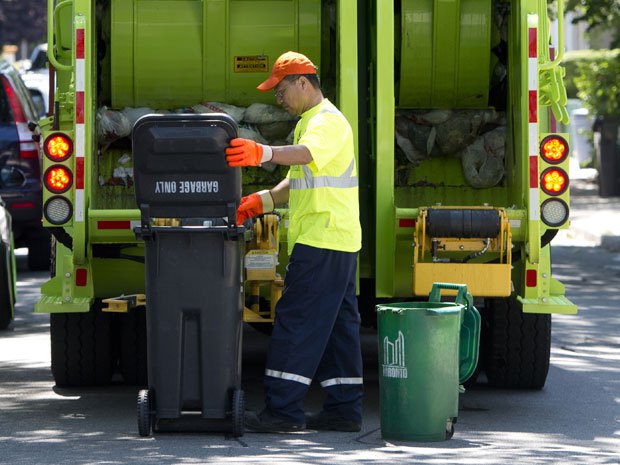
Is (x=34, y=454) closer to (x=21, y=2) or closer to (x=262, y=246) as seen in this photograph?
(x=262, y=246)

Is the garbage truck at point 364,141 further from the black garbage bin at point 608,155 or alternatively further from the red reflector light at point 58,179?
the black garbage bin at point 608,155

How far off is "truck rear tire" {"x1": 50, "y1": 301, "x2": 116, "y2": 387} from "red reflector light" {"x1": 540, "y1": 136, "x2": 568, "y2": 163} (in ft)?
8.06

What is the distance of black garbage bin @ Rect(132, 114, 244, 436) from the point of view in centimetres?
705

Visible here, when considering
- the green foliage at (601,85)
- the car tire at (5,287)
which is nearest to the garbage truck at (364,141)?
the car tire at (5,287)

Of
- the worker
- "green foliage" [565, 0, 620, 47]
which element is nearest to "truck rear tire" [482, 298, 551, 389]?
the worker

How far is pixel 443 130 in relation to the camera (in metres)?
8.98

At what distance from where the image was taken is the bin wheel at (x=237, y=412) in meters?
7.06

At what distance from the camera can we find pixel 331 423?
739 cm

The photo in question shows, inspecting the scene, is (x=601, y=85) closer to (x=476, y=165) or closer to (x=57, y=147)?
(x=476, y=165)

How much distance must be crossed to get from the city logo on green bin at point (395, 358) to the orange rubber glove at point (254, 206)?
35.7 inches

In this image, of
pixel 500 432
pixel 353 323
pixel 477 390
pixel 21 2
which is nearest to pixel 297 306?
pixel 353 323

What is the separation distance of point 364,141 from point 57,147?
5.59 feet

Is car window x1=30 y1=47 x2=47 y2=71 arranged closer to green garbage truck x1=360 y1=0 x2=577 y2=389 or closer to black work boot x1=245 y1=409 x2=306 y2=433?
green garbage truck x1=360 y1=0 x2=577 y2=389

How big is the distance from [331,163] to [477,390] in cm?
202
